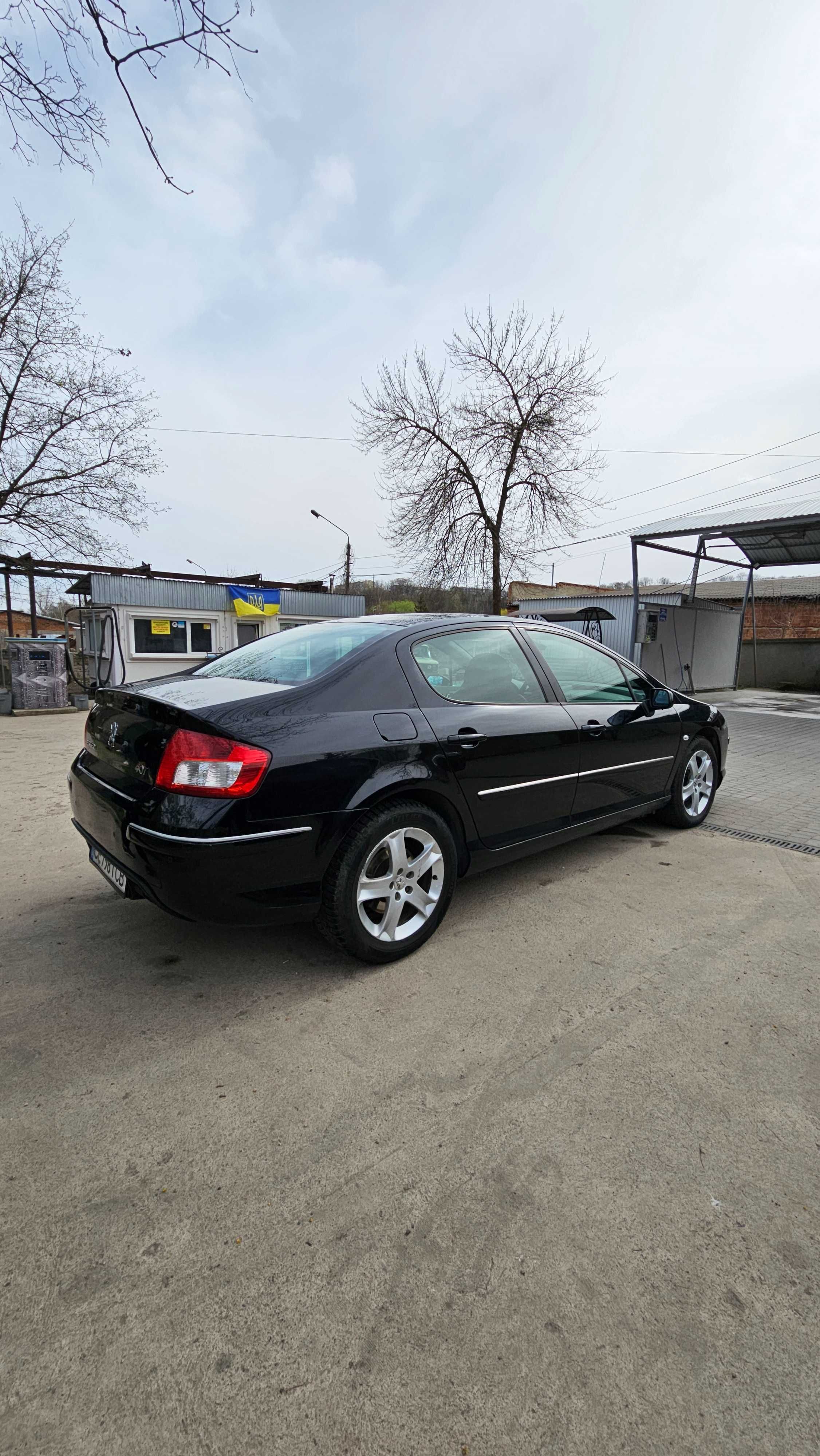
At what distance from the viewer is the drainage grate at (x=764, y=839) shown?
4332 mm

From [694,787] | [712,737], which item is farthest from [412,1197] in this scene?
[712,737]

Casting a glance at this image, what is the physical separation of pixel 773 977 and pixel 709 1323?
162cm

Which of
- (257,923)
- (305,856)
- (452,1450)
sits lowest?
(452,1450)

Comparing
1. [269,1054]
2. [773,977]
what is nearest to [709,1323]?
[269,1054]

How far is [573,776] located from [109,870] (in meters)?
2.34

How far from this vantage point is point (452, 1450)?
1.14m

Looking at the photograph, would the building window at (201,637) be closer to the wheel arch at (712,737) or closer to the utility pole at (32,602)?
the utility pole at (32,602)

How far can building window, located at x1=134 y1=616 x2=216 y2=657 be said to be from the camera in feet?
54.8

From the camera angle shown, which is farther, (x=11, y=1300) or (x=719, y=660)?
(x=719, y=660)

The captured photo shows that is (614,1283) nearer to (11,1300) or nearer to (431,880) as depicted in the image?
(11,1300)

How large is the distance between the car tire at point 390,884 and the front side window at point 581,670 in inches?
51.4

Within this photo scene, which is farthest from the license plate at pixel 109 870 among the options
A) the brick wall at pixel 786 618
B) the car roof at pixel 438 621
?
the brick wall at pixel 786 618

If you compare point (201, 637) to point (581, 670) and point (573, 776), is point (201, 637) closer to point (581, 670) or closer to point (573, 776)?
point (581, 670)

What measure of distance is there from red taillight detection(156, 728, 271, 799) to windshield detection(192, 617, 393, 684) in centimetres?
54
